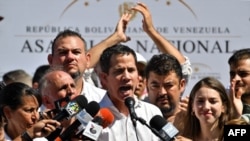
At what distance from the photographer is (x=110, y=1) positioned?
12359mm

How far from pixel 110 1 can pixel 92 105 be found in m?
5.17

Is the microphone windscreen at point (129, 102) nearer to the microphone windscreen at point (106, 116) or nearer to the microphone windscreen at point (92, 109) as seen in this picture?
the microphone windscreen at point (106, 116)

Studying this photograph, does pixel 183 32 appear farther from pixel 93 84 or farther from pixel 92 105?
pixel 92 105

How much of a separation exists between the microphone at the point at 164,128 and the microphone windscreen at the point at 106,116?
419 millimetres

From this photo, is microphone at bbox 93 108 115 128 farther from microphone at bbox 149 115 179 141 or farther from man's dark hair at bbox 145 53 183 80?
man's dark hair at bbox 145 53 183 80

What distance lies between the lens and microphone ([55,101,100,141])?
7.05m

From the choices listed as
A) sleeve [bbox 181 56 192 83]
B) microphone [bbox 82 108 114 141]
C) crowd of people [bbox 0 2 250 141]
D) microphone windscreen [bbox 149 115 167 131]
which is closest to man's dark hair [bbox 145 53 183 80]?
crowd of people [bbox 0 2 250 141]

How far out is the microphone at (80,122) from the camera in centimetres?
705

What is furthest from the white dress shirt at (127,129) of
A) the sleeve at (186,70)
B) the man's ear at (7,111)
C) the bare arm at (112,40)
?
the bare arm at (112,40)

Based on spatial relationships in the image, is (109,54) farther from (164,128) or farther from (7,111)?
(164,128)

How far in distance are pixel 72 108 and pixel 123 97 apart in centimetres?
101

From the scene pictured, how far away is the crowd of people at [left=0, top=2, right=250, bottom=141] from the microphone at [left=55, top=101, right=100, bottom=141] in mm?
34

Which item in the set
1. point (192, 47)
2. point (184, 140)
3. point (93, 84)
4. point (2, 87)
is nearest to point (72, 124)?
point (184, 140)

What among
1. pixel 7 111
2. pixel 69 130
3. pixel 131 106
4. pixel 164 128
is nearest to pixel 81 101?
pixel 69 130
